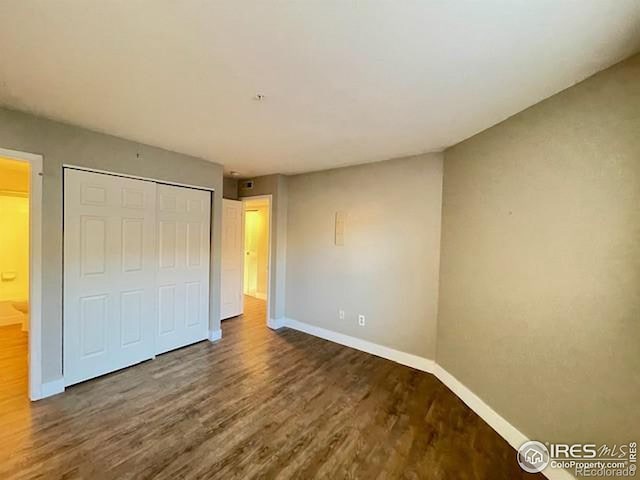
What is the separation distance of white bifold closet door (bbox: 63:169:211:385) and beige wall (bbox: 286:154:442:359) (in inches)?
56.9

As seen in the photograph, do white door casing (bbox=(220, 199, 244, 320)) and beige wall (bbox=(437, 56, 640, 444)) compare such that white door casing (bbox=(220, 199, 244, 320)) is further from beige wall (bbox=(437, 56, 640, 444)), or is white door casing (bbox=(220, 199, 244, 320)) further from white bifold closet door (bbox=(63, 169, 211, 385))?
beige wall (bbox=(437, 56, 640, 444))

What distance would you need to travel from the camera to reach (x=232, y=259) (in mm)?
4719

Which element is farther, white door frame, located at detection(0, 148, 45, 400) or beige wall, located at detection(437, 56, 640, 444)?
white door frame, located at detection(0, 148, 45, 400)

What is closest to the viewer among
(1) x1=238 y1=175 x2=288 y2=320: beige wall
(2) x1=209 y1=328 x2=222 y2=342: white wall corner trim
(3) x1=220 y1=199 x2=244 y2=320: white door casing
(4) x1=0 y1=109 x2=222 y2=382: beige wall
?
(4) x1=0 y1=109 x2=222 y2=382: beige wall

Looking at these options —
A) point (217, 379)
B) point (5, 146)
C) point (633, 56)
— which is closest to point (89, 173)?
point (5, 146)

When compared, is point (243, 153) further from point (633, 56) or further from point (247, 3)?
point (633, 56)

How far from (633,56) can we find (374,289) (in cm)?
280

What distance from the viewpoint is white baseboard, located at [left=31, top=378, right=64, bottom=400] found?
235 cm

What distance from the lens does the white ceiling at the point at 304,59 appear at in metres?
1.14

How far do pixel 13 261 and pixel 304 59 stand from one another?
19.1 ft

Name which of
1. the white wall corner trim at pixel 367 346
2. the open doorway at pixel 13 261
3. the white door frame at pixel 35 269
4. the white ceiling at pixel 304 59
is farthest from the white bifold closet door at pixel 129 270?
the white wall corner trim at pixel 367 346

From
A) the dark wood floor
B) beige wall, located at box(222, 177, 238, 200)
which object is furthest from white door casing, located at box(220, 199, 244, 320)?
the dark wood floor

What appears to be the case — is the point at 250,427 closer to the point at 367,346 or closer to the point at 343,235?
the point at 367,346

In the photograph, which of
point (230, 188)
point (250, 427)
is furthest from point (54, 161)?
point (250, 427)
